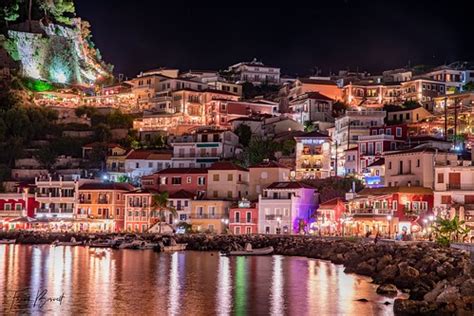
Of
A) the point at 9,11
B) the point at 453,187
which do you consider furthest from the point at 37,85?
the point at 453,187

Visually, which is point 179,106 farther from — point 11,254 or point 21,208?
point 11,254

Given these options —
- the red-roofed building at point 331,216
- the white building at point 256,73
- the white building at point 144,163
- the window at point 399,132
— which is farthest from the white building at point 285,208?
the white building at point 256,73

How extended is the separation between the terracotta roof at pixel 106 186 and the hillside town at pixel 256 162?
117mm

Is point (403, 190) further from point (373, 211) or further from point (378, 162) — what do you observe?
point (378, 162)

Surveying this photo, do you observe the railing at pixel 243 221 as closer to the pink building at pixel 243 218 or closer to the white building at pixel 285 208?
the pink building at pixel 243 218

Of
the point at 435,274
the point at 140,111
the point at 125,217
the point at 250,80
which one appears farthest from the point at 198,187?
the point at 250,80

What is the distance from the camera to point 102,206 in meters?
69.6

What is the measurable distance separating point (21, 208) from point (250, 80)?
4875 centimetres

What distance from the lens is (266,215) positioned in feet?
204

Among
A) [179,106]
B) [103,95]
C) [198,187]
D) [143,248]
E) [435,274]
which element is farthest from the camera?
[103,95]

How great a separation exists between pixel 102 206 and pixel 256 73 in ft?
160

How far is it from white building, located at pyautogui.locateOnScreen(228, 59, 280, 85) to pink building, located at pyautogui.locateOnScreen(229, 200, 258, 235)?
4902cm
